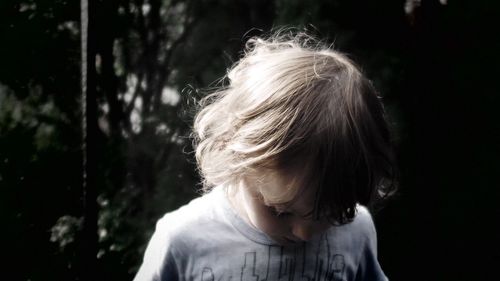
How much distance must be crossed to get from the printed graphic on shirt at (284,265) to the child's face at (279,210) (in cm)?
3

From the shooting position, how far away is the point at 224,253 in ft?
3.53

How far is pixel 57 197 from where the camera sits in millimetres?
1583

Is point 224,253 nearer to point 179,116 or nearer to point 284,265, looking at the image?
point 284,265

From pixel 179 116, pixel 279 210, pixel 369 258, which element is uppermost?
pixel 179 116

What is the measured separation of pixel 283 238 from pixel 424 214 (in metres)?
0.69

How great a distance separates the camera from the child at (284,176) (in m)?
0.93

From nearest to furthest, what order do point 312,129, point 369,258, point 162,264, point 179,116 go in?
point 312,129 < point 162,264 < point 369,258 < point 179,116

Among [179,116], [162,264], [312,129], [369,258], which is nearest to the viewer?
[312,129]

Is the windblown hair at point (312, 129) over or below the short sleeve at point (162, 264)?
over

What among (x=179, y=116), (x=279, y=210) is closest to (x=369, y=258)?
(x=279, y=210)

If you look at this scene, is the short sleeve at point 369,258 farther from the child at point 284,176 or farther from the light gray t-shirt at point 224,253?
the light gray t-shirt at point 224,253

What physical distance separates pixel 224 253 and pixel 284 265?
5.3 inches

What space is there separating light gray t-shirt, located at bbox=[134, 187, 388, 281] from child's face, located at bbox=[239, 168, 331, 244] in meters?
0.03

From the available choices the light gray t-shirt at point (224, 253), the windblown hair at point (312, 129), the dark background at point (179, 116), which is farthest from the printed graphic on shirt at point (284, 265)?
the dark background at point (179, 116)
